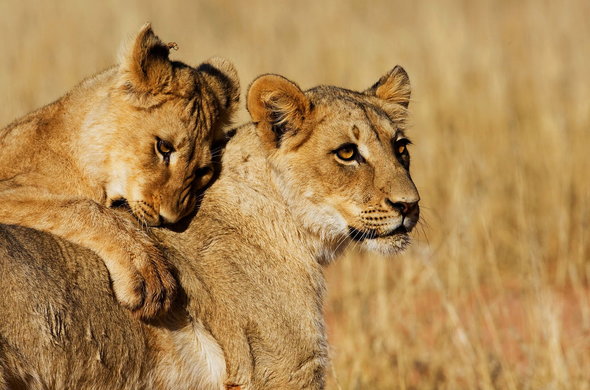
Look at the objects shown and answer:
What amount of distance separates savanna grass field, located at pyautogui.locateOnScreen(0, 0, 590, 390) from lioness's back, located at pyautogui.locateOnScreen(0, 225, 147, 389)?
2534mm

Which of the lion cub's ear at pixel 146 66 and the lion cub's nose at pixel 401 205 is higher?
the lion cub's ear at pixel 146 66

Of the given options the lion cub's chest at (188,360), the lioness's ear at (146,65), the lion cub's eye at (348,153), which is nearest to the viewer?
the lion cub's chest at (188,360)

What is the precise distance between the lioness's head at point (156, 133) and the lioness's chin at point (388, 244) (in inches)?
29.7

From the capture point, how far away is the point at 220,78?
468cm

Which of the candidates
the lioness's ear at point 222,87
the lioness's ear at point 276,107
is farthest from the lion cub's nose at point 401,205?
the lioness's ear at point 222,87

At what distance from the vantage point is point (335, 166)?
4.09 m

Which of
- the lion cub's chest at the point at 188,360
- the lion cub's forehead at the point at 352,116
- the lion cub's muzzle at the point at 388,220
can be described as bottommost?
the lion cub's chest at the point at 188,360

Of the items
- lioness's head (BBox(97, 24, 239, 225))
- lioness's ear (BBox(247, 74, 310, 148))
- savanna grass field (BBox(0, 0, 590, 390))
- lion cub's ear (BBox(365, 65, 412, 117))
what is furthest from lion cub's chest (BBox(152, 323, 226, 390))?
savanna grass field (BBox(0, 0, 590, 390))

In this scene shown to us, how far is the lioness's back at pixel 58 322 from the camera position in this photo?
10.1 ft

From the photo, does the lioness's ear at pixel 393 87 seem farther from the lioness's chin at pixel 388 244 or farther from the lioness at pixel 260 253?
the lioness's chin at pixel 388 244

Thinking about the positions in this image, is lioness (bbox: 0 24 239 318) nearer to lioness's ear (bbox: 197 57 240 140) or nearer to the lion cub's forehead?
lioness's ear (bbox: 197 57 240 140)

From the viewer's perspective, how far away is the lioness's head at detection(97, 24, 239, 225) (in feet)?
13.2

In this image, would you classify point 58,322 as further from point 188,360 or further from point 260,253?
point 260,253

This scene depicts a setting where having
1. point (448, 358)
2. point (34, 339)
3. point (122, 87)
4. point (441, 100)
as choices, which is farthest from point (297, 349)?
point (441, 100)
